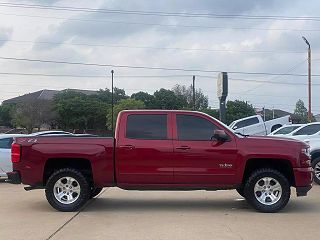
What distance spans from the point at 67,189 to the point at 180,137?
7.97ft

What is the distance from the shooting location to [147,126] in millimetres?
9930

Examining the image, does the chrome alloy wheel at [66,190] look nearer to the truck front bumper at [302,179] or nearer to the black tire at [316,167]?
the truck front bumper at [302,179]

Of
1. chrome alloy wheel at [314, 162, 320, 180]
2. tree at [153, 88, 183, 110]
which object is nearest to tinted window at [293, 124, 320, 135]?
chrome alloy wheel at [314, 162, 320, 180]

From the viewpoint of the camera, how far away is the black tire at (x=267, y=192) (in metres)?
9.59

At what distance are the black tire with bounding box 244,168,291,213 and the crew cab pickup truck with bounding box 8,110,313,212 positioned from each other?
0.01 m

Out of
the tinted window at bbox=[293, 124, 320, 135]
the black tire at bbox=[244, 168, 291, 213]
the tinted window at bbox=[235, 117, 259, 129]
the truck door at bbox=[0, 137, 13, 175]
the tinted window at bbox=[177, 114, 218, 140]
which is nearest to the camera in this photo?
the black tire at bbox=[244, 168, 291, 213]

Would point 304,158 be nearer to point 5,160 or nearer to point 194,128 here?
point 194,128

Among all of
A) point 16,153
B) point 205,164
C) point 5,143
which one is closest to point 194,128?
point 205,164

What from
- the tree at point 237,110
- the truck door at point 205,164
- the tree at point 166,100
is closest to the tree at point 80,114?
the tree at point 166,100

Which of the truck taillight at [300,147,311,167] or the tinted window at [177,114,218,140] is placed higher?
the tinted window at [177,114,218,140]

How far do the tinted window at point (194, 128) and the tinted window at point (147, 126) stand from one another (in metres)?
0.31

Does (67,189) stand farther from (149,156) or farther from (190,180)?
(190,180)

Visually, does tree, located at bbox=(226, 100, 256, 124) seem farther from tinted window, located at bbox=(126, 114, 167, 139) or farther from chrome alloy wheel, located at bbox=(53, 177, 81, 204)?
chrome alloy wheel, located at bbox=(53, 177, 81, 204)

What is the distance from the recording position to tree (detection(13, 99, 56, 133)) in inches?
3241
